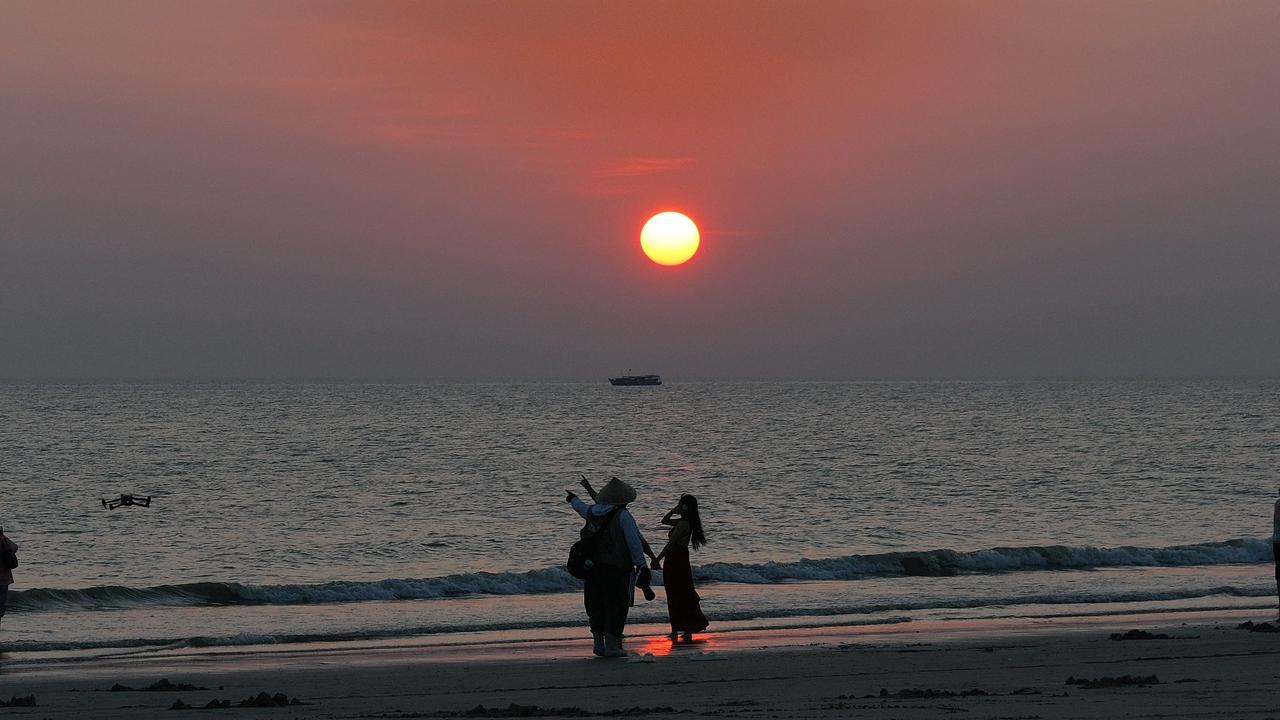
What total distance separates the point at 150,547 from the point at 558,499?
48.0ft

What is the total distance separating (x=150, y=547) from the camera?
1270 inches

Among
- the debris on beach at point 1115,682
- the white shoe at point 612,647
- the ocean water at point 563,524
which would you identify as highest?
the debris on beach at point 1115,682

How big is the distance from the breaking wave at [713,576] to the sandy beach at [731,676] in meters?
6.17

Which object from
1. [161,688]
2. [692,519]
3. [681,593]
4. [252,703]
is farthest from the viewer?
[681,593]

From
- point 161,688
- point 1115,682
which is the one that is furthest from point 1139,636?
point 161,688

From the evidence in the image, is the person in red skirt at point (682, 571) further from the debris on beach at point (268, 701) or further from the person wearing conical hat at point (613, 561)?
the debris on beach at point (268, 701)

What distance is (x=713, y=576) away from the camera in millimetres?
25359

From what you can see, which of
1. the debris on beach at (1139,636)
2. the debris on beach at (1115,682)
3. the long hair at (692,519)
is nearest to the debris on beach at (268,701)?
the long hair at (692,519)

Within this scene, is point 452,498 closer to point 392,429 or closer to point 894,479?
point 894,479

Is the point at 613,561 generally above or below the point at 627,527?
below

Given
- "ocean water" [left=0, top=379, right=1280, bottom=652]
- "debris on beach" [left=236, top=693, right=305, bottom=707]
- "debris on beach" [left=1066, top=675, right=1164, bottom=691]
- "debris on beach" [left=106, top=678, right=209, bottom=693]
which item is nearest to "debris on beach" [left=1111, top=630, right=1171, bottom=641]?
"debris on beach" [left=1066, top=675, right=1164, bottom=691]

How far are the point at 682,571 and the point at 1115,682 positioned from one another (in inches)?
231

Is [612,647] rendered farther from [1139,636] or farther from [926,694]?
[1139,636]

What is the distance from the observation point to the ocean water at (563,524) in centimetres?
2158
